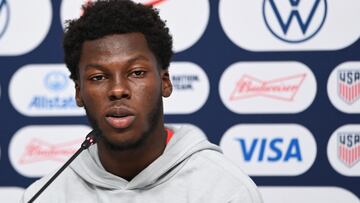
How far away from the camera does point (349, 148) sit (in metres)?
1.52

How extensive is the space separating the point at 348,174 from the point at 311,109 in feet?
0.69

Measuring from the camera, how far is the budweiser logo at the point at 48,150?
157 cm

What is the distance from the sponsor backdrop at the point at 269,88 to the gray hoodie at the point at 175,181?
2.00 feet

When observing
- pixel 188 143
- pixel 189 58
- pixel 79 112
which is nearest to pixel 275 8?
pixel 189 58

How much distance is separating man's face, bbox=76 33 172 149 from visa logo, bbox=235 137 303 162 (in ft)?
2.45

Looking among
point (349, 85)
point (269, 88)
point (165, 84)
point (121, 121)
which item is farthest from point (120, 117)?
point (349, 85)

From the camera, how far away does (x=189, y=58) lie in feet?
5.02

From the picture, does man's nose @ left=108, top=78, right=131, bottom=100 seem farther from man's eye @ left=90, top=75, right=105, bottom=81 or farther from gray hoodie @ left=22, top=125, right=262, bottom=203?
gray hoodie @ left=22, top=125, right=262, bottom=203

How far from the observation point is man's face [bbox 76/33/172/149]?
2.55 ft

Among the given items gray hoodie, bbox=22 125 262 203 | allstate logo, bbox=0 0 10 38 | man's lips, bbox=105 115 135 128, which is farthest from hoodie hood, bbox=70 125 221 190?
allstate logo, bbox=0 0 10 38

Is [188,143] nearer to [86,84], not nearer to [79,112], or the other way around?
[86,84]

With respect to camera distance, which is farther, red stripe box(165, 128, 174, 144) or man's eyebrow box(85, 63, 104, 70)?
red stripe box(165, 128, 174, 144)

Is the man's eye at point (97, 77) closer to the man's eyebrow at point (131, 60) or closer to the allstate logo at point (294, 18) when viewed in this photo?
the man's eyebrow at point (131, 60)

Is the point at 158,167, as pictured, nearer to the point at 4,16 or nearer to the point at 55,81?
the point at 55,81
